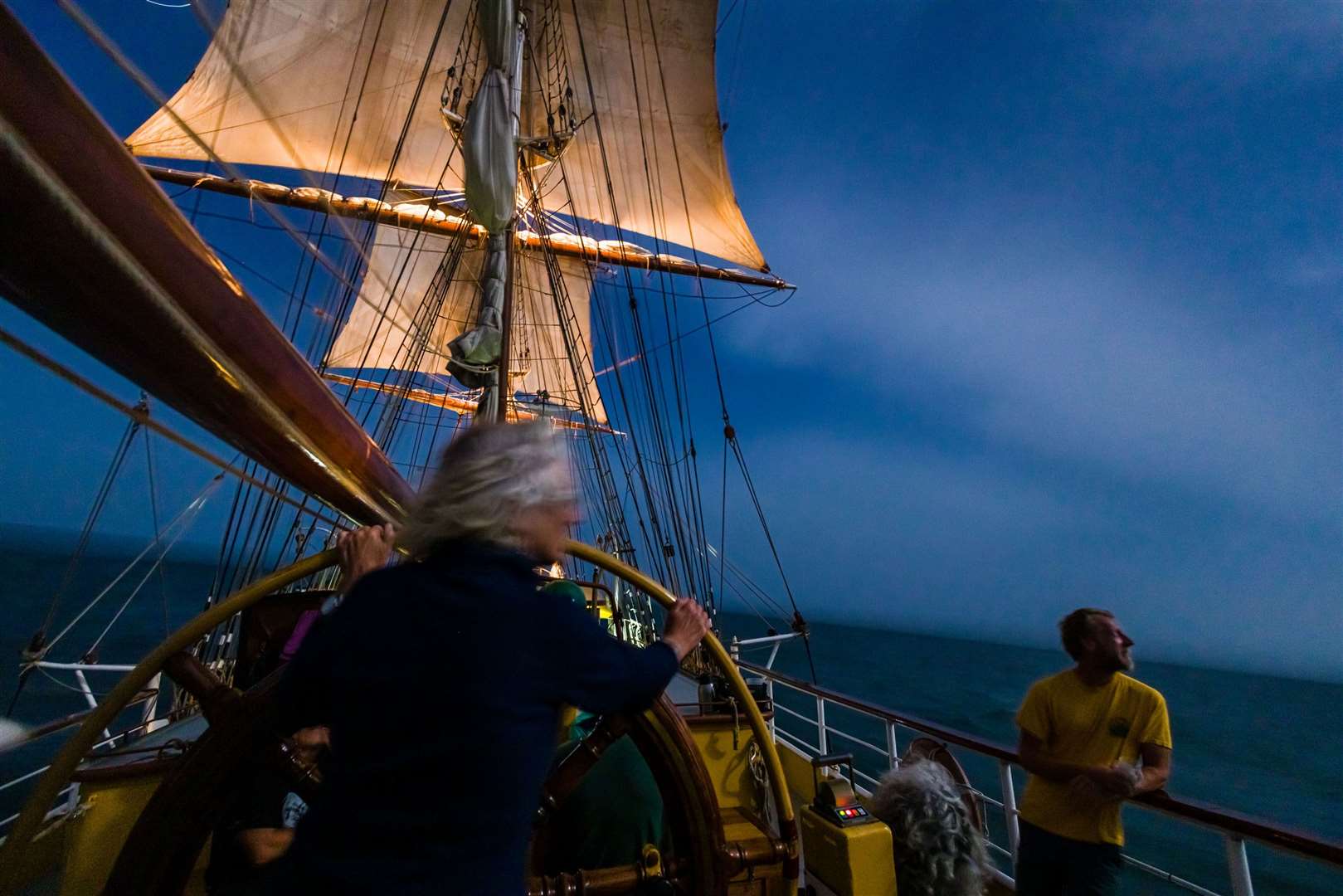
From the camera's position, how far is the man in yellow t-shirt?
1.69m

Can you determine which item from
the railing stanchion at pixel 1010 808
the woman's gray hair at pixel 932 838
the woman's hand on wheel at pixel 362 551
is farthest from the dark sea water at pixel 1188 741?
the woman's hand on wheel at pixel 362 551

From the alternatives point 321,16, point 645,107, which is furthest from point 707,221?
point 321,16

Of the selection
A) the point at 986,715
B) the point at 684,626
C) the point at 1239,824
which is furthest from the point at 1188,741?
the point at 684,626

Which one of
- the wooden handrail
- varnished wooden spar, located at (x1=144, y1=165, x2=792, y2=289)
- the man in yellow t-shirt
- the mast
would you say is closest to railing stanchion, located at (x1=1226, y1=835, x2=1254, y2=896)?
the wooden handrail

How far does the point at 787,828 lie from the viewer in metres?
1.25

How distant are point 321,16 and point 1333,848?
474 inches

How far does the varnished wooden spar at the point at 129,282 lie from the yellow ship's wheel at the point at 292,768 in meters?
0.39

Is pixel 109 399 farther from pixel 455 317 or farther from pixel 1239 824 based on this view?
pixel 455 317

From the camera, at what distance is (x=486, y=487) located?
2.62 ft

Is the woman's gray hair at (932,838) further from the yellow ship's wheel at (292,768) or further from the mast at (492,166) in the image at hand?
the mast at (492,166)

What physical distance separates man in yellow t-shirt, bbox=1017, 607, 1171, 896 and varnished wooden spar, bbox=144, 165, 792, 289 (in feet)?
24.1

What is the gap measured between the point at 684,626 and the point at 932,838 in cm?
131

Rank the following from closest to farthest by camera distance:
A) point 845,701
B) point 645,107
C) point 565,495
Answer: point 565,495 → point 845,701 → point 645,107

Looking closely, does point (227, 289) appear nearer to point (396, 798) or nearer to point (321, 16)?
point (396, 798)
